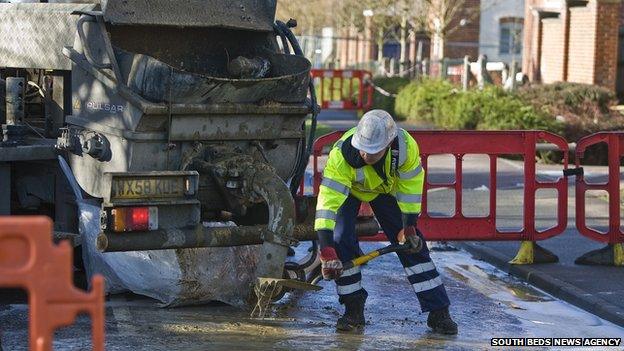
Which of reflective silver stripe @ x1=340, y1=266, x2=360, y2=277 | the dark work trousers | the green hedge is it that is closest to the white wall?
the green hedge

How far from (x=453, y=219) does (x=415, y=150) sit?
302 cm

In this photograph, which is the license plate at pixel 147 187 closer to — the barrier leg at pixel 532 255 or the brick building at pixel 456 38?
the barrier leg at pixel 532 255

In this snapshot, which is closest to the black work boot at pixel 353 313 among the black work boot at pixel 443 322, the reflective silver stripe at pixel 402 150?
the black work boot at pixel 443 322

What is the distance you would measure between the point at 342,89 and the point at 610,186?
67.0 ft

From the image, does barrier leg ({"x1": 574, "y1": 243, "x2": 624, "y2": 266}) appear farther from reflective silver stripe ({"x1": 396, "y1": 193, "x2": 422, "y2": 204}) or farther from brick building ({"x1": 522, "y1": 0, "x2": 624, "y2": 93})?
brick building ({"x1": 522, "y1": 0, "x2": 624, "y2": 93})

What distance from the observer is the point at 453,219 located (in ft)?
36.8

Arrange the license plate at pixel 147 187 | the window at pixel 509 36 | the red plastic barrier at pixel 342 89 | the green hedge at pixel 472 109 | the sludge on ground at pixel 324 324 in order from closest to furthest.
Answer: the sludge on ground at pixel 324 324
the license plate at pixel 147 187
the green hedge at pixel 472 109
the red plastic barrier at pixel 342 89
the window at pixel 509 36

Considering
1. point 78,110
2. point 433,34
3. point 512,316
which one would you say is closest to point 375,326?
point 512,316

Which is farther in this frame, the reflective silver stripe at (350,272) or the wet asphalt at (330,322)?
the reflective silver stripe at (350,272)

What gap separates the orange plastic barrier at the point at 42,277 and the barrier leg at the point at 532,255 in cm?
694

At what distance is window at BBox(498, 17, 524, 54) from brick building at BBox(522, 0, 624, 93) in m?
14.4

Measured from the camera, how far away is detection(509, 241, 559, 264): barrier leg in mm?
11281

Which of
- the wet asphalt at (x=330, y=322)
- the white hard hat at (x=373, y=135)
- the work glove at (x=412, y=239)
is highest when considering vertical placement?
the white hard hat at (x=373, y=135)

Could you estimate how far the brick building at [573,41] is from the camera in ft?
78.9
